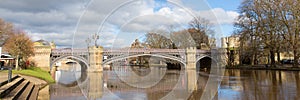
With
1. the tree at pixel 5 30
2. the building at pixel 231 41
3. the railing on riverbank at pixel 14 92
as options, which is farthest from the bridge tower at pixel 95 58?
the railing on riverbank at pixel 14 92

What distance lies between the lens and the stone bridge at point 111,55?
95.1 ft

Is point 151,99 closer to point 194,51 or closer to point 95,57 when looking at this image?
point 95,57

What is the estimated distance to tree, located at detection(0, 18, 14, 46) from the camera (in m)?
29.9

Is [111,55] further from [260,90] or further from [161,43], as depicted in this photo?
[260,90]

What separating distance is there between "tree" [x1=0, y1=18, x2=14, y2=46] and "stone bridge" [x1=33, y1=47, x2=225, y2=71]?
572 cm

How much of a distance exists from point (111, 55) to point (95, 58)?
216cm

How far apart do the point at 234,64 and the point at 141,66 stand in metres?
17.7

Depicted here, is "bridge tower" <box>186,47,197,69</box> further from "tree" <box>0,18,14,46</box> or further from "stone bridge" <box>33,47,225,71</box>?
"tree" <box>0,18,14,46</box>

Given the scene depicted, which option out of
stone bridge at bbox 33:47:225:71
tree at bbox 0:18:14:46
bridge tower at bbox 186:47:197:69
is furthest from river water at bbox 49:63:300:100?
bridge tower at bbox 186:47:197:69

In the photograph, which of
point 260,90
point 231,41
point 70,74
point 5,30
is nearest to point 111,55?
point 70,74

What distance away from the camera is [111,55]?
1288 inches

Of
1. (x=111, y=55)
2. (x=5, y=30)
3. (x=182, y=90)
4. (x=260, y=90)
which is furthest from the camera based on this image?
(x=111, y=55)

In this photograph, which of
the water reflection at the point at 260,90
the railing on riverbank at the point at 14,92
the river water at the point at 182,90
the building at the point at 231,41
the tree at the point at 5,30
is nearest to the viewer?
the railing on riverbank at the point at 14,92

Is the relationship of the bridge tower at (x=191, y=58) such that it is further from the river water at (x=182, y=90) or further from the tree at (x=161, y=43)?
the river water at (x=182, y=90)
